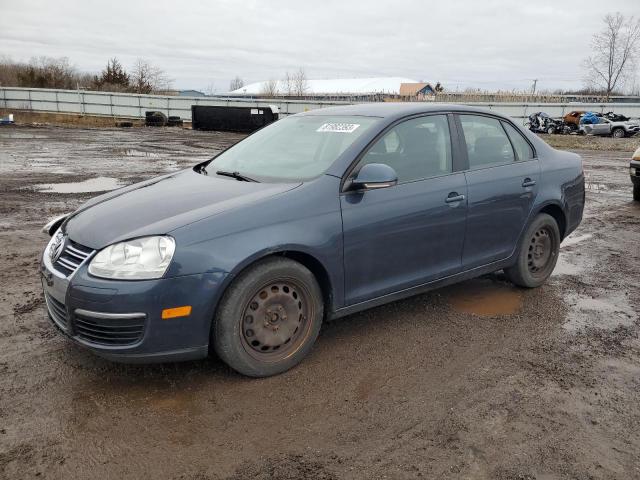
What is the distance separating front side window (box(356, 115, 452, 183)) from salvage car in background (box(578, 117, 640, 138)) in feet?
94.7

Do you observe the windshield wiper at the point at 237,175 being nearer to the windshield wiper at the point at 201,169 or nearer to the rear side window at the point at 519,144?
the windshield wiper at the point at 201,169

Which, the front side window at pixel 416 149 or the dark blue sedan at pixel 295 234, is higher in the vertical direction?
the front side window at pixel 416 149

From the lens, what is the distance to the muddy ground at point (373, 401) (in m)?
2.50

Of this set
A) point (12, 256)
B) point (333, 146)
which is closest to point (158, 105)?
point (12, 256)

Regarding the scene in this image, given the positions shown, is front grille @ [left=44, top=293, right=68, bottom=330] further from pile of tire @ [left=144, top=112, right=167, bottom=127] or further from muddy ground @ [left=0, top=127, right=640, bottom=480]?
pile of tire @ [left=144, top=112, right=167, bottom=127]

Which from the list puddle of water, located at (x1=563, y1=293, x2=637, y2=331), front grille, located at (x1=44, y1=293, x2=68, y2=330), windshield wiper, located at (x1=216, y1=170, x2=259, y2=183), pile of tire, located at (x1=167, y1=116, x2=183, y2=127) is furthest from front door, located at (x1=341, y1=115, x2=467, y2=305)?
pile of tire, located at (x1=167, y1=116, x2=183, y2=127)

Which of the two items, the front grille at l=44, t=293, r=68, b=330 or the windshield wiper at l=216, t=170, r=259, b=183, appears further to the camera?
the windshield wiper at l=216, t=170, r=259, b=183

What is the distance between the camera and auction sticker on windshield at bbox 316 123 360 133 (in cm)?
392

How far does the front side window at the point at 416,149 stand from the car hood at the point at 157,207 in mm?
747

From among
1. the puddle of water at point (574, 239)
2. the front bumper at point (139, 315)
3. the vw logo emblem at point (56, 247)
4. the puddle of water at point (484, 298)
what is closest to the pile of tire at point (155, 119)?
the puddle of water at point (574, 239)

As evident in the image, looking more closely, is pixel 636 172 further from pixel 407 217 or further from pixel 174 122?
pixel 174 122

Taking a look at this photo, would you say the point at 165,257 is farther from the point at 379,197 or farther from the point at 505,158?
the point at 505,158

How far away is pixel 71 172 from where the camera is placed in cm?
1227

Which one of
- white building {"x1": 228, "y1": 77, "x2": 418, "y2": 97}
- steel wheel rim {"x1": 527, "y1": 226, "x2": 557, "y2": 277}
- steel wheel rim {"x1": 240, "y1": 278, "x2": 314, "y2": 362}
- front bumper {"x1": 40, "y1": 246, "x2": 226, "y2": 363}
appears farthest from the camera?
white building {"x1": 228, "y1": 77, "x2": 418, "y2": 97}
